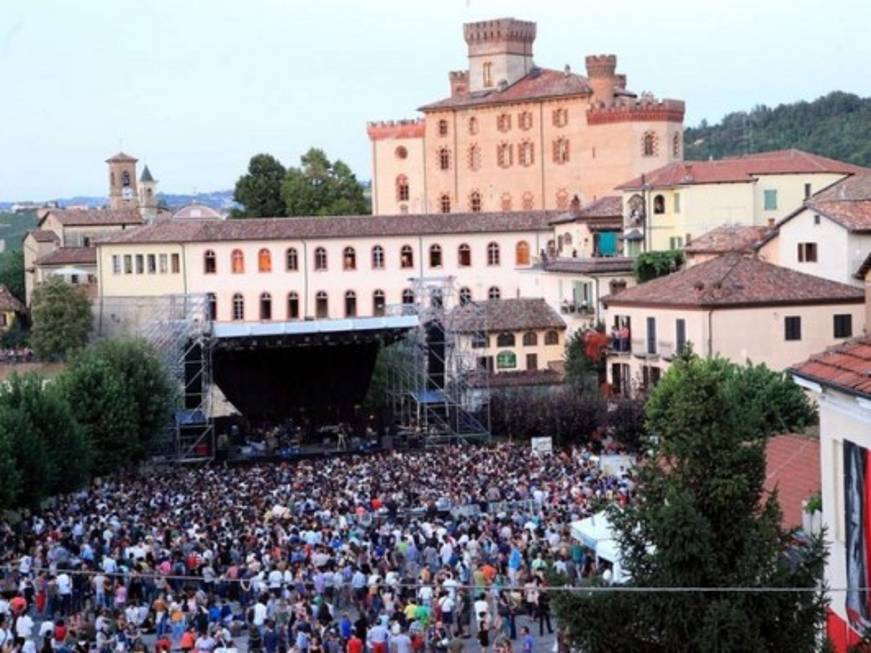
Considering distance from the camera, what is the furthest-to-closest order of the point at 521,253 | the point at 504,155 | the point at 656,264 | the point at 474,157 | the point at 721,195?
1. the point at 474,157
2. the point at 504,155
3. the point at 521,253
4. the point at 721,195
5. the point at 656,264

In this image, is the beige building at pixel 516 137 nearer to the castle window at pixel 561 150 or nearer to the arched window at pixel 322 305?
the castle window at pixel 561 150

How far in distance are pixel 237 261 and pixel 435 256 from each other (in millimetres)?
9114

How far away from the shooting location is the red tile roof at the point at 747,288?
170 feet

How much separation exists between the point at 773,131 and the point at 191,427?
10197 centimetres

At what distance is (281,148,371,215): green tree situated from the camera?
334ft

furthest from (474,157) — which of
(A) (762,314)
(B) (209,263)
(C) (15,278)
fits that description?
(A) (762,314)

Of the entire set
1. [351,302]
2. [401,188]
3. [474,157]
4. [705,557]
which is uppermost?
[474,157]

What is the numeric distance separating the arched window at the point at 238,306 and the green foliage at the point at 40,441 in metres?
38.5

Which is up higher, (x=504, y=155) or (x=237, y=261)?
(x=504, y=155)

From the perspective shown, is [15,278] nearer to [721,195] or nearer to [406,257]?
[406,257]

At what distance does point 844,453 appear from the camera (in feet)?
41.0

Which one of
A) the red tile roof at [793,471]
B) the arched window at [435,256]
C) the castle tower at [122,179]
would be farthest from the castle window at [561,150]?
the red tile roof at [793,471]

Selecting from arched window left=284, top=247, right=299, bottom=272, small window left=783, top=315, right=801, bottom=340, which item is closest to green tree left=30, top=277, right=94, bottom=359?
arched window left=284, top=247, right=299, bottom=272

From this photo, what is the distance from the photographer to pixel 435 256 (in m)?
81.9
